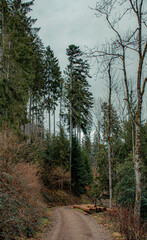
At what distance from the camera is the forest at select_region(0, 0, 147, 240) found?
262 inches

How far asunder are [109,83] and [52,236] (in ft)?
34.9

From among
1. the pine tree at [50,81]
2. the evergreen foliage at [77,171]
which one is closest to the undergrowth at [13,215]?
the evergreen foliage at [77,171]

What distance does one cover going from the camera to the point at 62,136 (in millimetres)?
22422

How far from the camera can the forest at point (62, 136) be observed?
666 cm

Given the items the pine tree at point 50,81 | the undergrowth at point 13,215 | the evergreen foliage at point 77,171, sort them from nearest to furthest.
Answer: the undergrowth at point 13,215
the evergreen foliage at point 77,171
the pine tree at point 50,81

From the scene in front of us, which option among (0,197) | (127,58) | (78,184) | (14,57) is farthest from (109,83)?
(78,184)

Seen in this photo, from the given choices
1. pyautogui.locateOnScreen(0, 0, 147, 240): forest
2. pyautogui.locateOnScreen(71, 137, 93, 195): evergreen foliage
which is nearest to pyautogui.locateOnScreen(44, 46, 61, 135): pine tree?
pyautogui.locateOnScreen(0, 0, 147, 240): forest

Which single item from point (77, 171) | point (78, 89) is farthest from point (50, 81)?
point (77, 171)

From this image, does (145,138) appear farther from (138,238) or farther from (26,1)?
(26,1)

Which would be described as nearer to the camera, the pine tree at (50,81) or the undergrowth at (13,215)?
the undergrowth at (13,215)

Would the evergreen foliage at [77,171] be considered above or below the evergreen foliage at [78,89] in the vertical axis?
below

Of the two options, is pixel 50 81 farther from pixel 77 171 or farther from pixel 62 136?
pixel 77 171

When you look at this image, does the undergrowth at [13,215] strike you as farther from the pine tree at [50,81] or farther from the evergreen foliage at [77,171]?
the pine tree at [50,81]

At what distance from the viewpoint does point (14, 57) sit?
13594mm
